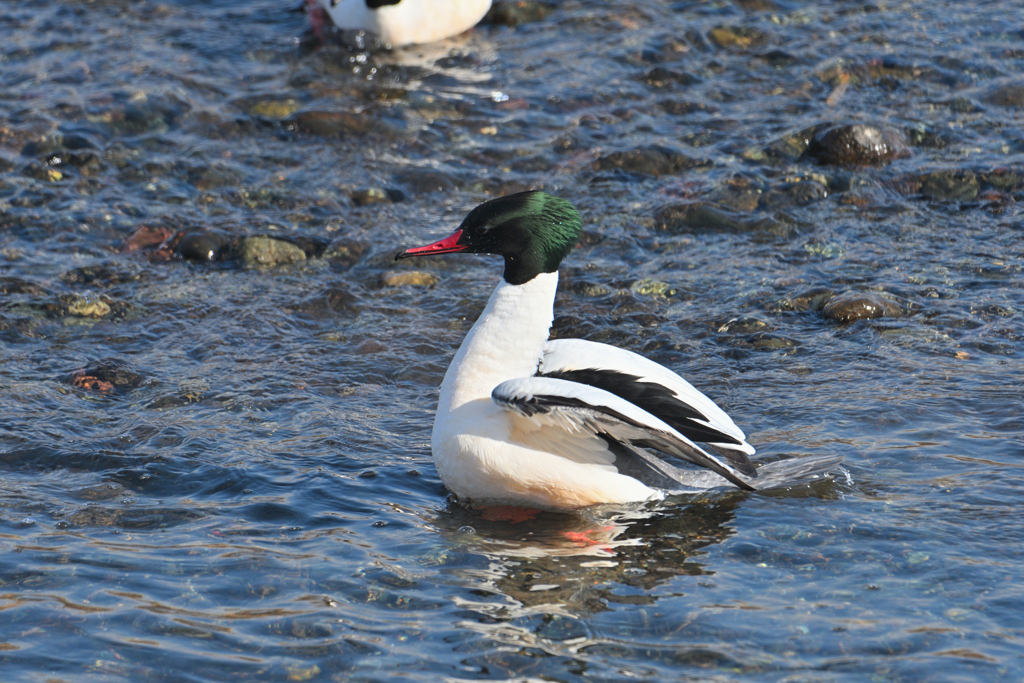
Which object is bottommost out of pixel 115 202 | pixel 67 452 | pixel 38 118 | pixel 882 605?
pixel 882 605

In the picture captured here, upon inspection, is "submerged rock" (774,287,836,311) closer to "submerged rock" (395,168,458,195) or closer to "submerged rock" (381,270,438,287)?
"submerged rock" (381,270,438,287)

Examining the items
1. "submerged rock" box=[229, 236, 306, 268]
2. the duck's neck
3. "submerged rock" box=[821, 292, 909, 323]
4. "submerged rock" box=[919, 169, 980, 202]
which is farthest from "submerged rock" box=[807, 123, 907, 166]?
the duck's neck

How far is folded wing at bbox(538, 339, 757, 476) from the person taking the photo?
492 centimetres

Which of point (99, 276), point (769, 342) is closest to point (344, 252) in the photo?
point (99, 276)

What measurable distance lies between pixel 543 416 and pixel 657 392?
0.58m

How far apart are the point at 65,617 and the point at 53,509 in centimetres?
97

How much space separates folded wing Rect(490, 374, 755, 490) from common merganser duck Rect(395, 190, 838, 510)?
22mm

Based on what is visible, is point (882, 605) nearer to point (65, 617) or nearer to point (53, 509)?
point (65, 617)

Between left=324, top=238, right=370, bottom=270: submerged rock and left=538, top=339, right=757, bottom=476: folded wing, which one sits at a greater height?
left=324, top=238, right=370, bottom=270: submerged rock

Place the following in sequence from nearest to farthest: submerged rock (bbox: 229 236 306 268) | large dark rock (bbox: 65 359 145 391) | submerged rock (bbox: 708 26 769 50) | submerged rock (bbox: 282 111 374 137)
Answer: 1. large dark rock (bbox: 65 359 145 391)
2. submerged rock (bbox: 229 236 306 268)
3. submerged rock (bbox: 282 111 374 137)
4. submerged rock (bbox: 708 26 769 50)

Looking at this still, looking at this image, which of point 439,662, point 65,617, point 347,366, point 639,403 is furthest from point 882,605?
point 347,366

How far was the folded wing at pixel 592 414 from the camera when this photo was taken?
4527 mm

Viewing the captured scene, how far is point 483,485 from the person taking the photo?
202 inches

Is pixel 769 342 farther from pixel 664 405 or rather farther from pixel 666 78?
pixel 666 78
